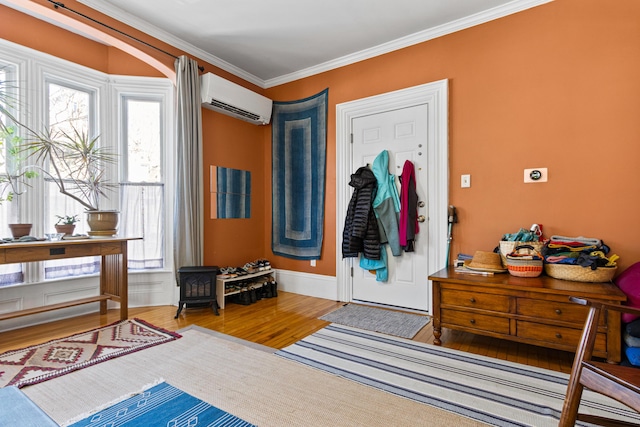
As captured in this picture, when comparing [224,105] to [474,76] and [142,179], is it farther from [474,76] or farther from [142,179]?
[474,76]

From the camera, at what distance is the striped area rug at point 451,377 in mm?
1633

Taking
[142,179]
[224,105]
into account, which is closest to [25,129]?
[142,179]

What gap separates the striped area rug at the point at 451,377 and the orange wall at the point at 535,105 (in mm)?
1128

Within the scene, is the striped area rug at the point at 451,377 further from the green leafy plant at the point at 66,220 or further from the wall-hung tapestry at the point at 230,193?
the green leafy plant at the point at 66,220

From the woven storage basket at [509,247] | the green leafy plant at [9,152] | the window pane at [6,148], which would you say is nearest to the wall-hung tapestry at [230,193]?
the green leafy plant at [9,152]

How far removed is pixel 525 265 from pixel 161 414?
8.11 ft

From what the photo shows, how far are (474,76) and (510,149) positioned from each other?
2.47ft

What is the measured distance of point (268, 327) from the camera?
9.34 ft

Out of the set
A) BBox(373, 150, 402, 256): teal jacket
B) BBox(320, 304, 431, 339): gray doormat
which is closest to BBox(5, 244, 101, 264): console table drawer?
BBox(320, 304, 431, 339): gray doormat

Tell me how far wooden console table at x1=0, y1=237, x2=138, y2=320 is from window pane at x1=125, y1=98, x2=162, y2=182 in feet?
2.99

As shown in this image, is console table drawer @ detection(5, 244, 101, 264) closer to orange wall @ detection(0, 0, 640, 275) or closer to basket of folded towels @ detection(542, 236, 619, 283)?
orange wall @ detection(0, 0, 640, 275)

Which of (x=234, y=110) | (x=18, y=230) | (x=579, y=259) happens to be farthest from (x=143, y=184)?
(x=579, y=259)

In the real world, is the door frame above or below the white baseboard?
above

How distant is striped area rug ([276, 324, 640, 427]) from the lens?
1633 millimetres
